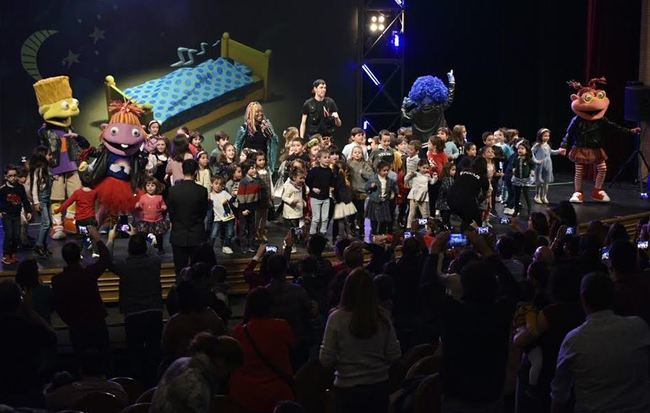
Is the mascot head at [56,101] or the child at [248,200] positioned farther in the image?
the mascot head at [56,101]

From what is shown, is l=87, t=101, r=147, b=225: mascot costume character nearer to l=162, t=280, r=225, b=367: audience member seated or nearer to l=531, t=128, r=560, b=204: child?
l=162, t=280, r=225, b=367: audience member seated

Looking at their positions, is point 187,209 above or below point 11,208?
above

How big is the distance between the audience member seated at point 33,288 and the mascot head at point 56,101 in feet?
18.3

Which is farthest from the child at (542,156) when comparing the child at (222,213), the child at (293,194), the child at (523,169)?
the child at (222,213)

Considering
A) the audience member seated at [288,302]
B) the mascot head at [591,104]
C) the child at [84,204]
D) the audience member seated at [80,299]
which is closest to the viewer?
the audience member seated at [288,302]

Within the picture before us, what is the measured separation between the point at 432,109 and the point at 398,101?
1.65 meters

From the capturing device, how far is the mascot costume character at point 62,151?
12484 millimetres

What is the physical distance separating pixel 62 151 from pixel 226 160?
1892 millimetres

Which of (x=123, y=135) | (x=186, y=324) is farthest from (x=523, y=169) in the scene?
(x=186, y=324)

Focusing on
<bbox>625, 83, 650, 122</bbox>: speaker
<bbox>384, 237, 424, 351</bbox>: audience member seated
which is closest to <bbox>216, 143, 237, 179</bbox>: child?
<bbox>384, 237, 424, 351</bbox>: audience member seated

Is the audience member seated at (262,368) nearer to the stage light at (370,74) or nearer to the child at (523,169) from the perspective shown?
the child at (523,169)

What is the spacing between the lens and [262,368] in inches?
228

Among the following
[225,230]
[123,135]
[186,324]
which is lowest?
[225,230]

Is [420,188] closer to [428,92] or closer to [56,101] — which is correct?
[428,92]
